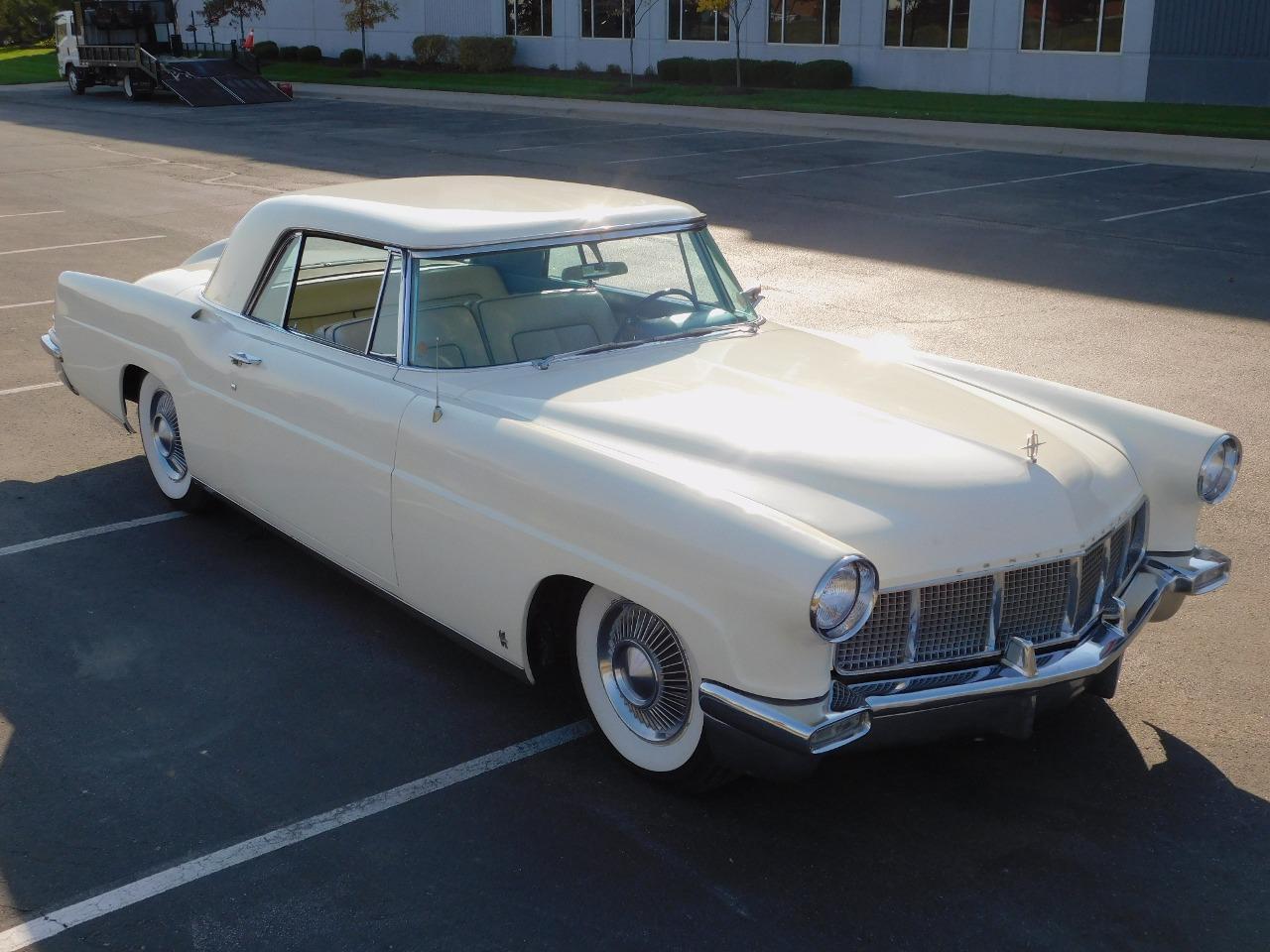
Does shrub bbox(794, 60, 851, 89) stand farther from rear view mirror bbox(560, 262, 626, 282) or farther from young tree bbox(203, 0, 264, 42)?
rear view mirror bbox(560, 262, 626, 282)

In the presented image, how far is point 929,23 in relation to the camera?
99.3 feet

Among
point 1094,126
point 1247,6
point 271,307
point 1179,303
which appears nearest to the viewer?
point 271,307

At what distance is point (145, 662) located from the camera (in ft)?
16.1

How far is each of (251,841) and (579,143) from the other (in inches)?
815

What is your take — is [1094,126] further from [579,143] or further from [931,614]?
[931,614]

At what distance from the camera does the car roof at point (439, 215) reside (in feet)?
16.1

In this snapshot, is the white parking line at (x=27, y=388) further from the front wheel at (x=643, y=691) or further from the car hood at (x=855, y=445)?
the front wheel at (x=643, y=691)

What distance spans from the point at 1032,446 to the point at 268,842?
2.58 m

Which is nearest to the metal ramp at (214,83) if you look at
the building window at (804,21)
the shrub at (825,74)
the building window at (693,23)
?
the building window at (693,23)

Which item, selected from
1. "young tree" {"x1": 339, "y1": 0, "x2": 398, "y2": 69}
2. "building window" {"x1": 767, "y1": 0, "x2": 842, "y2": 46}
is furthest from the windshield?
"young tree" {"x1": 339, "y1": 0, "x2": 398, "y2": 69}

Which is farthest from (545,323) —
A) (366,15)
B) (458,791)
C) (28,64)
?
(28,64)

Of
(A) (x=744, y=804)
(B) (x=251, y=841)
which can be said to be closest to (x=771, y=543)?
(A) (x=744, y=804)

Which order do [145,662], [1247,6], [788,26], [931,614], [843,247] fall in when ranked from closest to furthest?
[931,614] → [145,662] → [843,247] → [1247,6] → [788,26]

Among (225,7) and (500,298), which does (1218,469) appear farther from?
(225,7)
